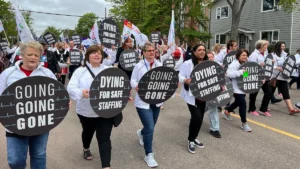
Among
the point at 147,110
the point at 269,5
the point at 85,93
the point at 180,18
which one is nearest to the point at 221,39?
the point at 180,18

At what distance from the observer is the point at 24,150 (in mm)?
2977

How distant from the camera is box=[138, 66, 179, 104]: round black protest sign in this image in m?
4.03

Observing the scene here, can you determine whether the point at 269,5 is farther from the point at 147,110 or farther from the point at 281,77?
the point at 147,110

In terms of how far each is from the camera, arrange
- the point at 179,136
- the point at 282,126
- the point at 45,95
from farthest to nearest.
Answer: the point at 282,126 < the point at 179,136 < the point at 45,95

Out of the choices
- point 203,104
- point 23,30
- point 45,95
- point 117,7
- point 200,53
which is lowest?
point 203,104

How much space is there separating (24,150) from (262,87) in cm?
576

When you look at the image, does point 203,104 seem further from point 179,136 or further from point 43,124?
point 43,124

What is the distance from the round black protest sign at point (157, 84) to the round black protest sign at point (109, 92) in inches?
16.0

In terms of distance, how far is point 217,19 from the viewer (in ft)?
100

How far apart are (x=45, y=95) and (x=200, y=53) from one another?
2.57 meters

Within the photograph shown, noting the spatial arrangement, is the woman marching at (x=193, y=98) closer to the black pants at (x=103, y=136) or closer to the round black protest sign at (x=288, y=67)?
the black pants at (x=103, y=136)

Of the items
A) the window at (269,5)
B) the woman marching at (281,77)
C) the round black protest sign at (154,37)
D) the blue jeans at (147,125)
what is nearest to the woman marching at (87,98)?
the blue jeans at (147,125)

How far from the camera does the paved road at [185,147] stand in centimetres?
416

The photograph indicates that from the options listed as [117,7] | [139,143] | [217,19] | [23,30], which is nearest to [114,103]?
[139,143]
